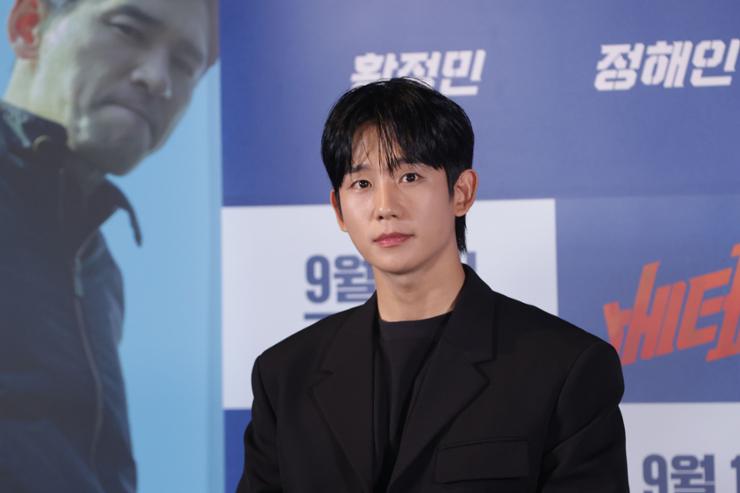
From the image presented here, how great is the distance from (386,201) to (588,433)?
1.21ft

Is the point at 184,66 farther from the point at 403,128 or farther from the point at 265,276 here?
the point at 403,128

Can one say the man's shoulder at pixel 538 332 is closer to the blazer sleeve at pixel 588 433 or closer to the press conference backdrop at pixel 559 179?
the blazer sleeve at pixel 588 433

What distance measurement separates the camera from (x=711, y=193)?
2.03m

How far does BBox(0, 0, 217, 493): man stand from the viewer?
7.22 feet

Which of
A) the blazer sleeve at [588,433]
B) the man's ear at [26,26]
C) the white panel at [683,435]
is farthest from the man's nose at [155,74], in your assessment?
the blazer sleeve at [588,433]

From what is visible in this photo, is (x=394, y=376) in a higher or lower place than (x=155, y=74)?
lower

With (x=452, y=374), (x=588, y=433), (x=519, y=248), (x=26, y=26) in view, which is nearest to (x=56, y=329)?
(x=26, y=26)

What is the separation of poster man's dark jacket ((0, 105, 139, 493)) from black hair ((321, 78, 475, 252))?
1054mm

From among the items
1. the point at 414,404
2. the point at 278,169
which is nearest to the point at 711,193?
the point at 278,169

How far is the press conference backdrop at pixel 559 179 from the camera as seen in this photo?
203 cm

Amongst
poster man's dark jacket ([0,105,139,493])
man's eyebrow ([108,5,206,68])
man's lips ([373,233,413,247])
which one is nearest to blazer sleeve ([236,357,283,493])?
man's lips ([373,233,413,247])

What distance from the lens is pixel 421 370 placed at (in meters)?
1.29

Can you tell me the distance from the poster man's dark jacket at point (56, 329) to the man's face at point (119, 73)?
0.07m

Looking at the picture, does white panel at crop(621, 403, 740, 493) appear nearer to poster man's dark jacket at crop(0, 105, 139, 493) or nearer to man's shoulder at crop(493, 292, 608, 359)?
man's shoulder at crop(493, 292, 608, 359)
